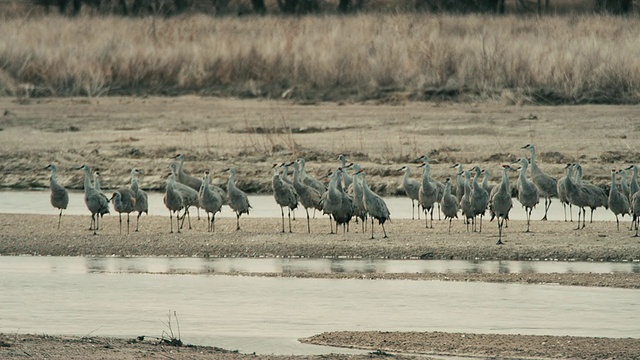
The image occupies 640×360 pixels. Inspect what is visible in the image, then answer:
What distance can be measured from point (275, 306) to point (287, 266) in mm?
2616

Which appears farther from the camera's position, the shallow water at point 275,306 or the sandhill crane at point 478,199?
the sandhill crane at point 478,199

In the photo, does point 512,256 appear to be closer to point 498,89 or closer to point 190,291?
point 190,291

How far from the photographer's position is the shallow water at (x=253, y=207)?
21234 millimetres

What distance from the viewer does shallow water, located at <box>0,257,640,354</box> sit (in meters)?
13.1

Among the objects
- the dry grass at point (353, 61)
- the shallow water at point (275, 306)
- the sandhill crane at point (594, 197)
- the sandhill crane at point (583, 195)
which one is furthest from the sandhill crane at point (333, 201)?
the dry grass at point (353, 61)

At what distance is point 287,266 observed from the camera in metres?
17.0

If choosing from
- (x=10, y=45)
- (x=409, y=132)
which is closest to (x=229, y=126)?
(x=409, y=132)

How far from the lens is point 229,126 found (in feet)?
96.9

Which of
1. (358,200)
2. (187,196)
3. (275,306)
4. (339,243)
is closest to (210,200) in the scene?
(187,196)

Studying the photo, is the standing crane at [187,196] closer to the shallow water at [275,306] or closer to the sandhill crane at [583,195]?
the shallow water at [275,306]

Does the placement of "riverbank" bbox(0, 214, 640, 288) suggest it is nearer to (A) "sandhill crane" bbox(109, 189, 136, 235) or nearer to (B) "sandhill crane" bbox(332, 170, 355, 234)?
(B) "sandhill crane" bbox(332, 170, 355, 234)

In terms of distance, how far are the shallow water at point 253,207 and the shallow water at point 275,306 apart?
4.42m

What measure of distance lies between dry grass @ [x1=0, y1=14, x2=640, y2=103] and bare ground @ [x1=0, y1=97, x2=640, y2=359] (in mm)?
1226

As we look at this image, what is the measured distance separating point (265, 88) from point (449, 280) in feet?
62.3
